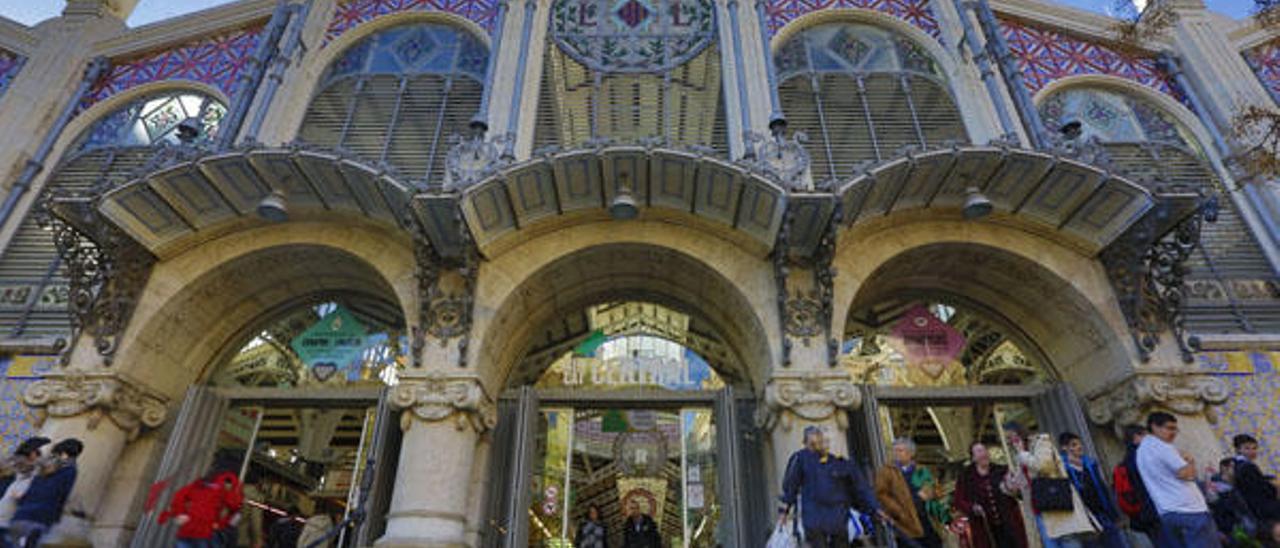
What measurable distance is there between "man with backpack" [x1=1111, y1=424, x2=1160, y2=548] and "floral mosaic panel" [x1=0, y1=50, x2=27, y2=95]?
54.0 feet

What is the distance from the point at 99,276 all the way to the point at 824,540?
29.5 feet

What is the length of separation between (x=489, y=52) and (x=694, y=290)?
5538 mm

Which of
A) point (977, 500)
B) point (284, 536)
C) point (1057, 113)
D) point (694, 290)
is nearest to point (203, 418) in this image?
point (284, 536)

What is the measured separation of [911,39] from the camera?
11453 millimetres

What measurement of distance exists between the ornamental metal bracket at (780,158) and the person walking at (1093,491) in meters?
3.53

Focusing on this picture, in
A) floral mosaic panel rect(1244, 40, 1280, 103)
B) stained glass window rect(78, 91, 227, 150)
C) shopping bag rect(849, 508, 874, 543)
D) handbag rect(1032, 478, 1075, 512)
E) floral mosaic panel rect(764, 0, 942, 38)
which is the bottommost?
shopping bag rect(849, 508, 874, 543)

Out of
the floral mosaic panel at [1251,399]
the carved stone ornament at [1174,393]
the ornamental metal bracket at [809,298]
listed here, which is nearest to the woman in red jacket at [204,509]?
the ornamental metal bracket at [809,298]

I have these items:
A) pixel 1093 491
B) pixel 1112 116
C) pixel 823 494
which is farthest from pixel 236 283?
pixel 1112 116

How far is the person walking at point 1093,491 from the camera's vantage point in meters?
5.45

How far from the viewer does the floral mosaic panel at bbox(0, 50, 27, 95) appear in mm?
11188

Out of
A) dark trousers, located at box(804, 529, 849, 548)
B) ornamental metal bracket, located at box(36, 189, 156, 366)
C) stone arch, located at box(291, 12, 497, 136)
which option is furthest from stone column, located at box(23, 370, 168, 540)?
dark trousers, located at box(804, 529, 849, 548)

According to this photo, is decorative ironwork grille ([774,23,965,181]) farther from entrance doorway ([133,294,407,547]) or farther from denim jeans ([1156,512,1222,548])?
entrance doorway ([133,294,407,547])

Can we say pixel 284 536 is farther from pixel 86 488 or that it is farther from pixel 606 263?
pixel 606 263

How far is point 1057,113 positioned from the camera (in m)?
11.0
